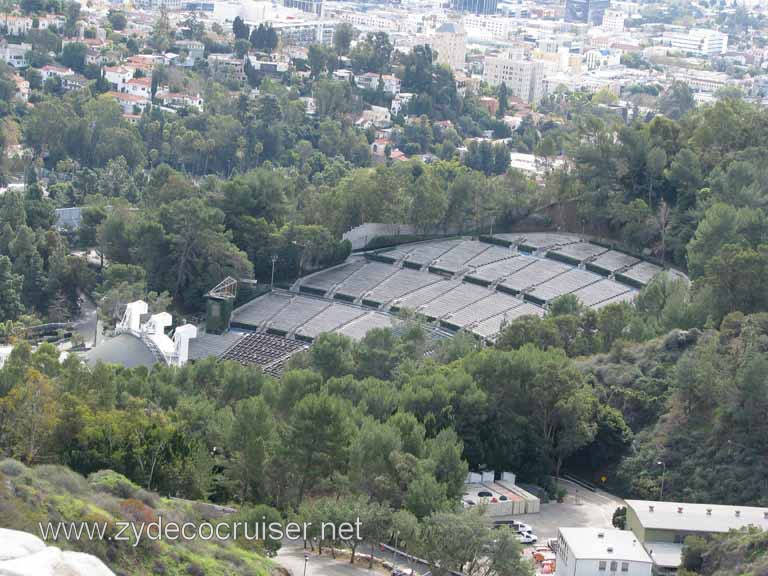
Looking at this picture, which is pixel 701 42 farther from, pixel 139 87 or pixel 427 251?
pixel 427 251

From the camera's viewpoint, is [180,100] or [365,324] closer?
[365,324]

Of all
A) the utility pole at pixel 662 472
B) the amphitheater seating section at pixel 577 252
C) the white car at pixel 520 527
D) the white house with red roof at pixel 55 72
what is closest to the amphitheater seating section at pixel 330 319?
the amphitheater seating section at pixel 577 252

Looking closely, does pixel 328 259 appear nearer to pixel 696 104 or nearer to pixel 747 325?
pixel 747 325

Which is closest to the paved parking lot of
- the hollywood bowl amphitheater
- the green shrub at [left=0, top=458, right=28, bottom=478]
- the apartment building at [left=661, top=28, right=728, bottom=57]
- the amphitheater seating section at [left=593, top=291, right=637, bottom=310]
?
the hollywood bowl amphitheater

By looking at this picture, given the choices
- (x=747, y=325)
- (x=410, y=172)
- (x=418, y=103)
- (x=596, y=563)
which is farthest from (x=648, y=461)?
(x=418, y=103)

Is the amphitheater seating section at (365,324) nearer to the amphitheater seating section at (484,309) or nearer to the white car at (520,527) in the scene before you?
the amphitheater seating section at (484,309)

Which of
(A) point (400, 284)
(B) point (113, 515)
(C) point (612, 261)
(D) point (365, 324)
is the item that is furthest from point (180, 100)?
(B) point (113, 515)
